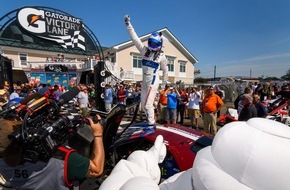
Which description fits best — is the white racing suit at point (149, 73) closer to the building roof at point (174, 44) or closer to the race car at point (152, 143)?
the race car at point (152, 143)

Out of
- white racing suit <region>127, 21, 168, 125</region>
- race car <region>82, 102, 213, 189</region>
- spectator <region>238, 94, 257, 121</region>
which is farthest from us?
spectator <region>238, 94, 257, 121</region>

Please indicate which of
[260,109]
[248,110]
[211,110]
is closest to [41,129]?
[248,110]

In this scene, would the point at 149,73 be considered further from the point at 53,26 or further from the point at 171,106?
the point at 53,26

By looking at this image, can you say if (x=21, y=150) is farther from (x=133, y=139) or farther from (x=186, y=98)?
(x=186, y=98)

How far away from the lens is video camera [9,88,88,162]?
1.32 metres

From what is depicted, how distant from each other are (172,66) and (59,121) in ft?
97.0

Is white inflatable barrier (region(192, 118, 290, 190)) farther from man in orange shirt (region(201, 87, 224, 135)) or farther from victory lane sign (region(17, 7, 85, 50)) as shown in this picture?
victory lane sign (region(17, 7, 85, 50))

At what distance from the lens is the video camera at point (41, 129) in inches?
52.1

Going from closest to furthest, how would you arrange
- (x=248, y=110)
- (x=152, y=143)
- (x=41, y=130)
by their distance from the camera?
(x=41, y=130)
(x=152, y=143)
(x=248, y=110)

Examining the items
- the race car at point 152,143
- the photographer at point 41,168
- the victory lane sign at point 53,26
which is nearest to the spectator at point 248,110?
the race car at point 152,143

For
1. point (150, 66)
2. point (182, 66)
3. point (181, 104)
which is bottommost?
point (181, 104)

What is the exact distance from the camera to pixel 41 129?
1393 millimetres

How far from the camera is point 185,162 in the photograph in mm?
2182

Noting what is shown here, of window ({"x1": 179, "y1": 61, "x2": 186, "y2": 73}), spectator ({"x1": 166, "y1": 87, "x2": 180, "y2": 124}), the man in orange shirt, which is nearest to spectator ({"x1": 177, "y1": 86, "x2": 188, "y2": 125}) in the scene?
spectator ({"x1": 166, "y1": 87, "x2": 180, "y2": 124})
